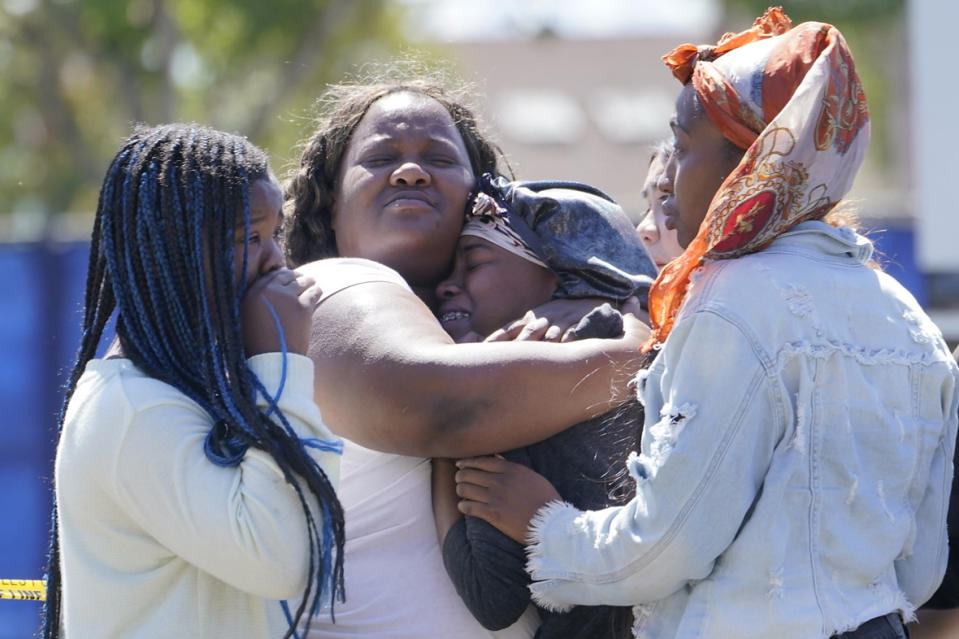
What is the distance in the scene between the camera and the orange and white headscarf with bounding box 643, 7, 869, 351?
2.43 meters

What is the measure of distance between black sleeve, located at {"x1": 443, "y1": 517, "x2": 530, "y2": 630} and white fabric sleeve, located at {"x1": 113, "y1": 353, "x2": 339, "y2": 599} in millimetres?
447

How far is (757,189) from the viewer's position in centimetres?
242

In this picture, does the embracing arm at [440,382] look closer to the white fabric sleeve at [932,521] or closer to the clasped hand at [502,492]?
the clasped hand at [502,492]

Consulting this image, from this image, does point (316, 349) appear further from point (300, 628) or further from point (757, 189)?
point (757, 189)

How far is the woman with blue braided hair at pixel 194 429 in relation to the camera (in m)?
2.32

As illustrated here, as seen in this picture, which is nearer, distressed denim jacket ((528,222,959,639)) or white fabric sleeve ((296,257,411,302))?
distressed denim jacket ((528,222,959,639))

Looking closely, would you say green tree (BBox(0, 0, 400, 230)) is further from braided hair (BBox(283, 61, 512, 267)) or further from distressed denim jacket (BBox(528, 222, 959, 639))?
distressed denim jacket (BBox(528, 222, 959, 639))

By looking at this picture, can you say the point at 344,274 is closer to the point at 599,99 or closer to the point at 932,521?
the point at 932,521

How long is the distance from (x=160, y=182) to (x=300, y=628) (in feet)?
3.09

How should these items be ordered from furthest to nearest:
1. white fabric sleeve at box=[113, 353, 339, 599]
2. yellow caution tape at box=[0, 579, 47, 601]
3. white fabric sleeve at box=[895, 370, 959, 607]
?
yellow caution tape at box=[0, 579, 47, 601]
white fabric sleeve at box=[895, 370, 959, 607]
white fabric sleeve at box=[113, 353, 339, 599]

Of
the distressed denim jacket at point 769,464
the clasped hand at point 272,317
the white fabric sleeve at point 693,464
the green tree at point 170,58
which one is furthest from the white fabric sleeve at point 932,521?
the green tree at point 170,58

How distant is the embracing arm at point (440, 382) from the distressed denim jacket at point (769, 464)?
26cm

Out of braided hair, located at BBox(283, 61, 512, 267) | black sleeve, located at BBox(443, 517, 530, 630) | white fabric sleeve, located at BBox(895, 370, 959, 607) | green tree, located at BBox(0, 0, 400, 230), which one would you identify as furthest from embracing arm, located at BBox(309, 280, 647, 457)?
green tree, located at BBox(0, 0, 400, 230)

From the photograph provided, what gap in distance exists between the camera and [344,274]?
2939 mm
